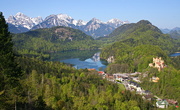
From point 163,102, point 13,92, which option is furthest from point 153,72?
point 13,92

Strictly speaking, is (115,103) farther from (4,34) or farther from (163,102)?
(4,34)

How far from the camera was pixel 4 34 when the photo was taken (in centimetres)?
1817

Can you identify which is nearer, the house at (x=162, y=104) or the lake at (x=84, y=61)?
the house at (x=162, y=104)

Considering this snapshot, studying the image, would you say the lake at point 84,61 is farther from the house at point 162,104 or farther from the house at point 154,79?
the house at point 162,104

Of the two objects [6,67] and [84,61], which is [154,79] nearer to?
[6,67]

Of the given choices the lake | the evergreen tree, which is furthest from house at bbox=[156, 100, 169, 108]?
the lake

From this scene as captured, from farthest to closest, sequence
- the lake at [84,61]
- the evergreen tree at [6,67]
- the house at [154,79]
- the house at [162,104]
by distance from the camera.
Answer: the lake at [84,61], the house at [154,79], the house at [162,104], the evergreen tree at [6,67]

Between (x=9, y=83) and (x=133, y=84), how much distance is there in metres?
47.9

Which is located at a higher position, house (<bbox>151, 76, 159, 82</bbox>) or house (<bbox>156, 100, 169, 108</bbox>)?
house (<bbox>151, 76, 159, 82</bbox>)

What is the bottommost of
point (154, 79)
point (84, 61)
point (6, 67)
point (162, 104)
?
point (162, 104)

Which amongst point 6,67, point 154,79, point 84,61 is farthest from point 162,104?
point 84,61

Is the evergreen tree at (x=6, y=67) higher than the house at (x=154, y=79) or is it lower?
higher

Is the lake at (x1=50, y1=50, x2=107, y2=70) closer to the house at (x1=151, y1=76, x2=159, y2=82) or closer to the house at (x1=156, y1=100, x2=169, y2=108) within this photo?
the house at (x1=151, y1=76, x2=159, y2=82)

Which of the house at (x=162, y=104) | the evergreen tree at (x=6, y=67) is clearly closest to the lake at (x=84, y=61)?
the house at (x=162, y=104)
